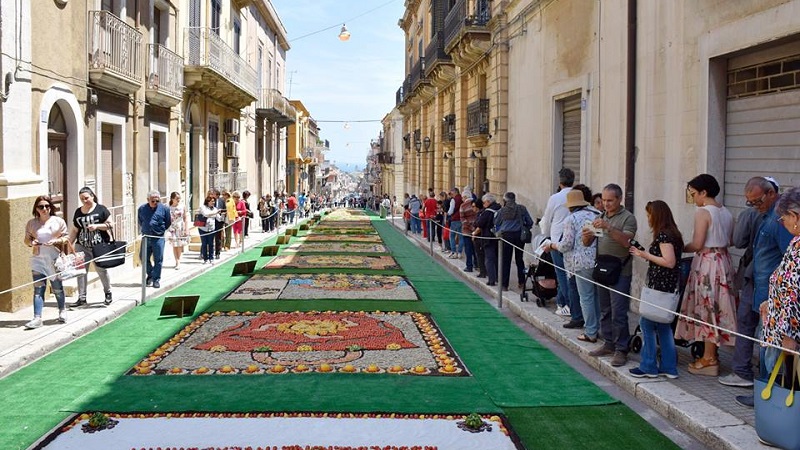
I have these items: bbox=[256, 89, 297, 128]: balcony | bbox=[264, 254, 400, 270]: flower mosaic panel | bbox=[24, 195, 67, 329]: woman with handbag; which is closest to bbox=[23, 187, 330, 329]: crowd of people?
bbox=[24, 195, 67, 329]: woman with handbag

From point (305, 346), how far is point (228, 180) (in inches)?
712

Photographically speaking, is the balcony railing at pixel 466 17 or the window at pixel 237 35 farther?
the window at pixel 237 35

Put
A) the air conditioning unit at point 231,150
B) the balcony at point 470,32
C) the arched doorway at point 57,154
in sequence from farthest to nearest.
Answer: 1. the air conditioning unit at point 231,150
2. the balcony at point 470,32
3. the arched doorway at point 57,154

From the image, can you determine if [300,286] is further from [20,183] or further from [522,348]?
[522,348]

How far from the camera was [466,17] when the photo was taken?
68.2 ft

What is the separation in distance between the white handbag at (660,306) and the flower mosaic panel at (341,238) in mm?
17743

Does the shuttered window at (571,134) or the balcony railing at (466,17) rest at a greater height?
the balcony railing at (466,17)

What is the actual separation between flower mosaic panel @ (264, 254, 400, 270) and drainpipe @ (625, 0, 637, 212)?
6.95m

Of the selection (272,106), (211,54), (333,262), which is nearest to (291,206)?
(272,106)

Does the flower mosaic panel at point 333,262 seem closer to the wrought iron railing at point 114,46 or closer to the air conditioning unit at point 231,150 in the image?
the wrought iron railing at point 114,46

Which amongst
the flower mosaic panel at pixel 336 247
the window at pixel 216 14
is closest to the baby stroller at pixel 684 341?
the flower mosaic panel at pixel 336 247

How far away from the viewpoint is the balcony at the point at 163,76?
16.8m

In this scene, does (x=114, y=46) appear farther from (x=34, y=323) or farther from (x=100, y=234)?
(x=34, y=323)

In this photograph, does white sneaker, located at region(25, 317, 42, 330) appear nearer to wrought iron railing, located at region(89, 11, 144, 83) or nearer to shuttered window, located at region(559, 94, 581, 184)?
wrought iron railing, located at region(89, 11, 144, 83)
